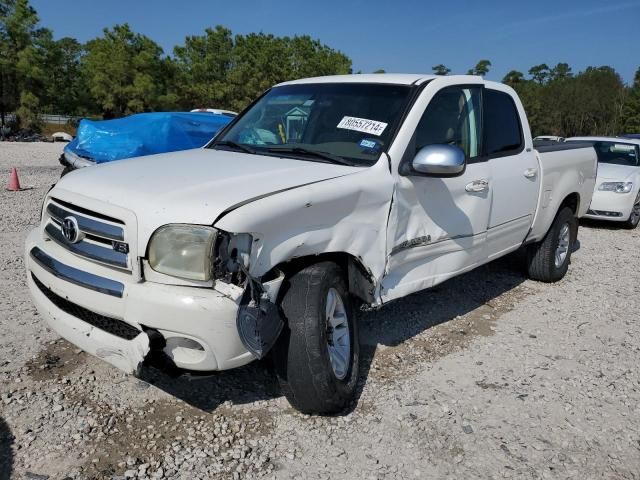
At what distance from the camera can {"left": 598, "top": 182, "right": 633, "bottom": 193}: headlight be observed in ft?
30.7

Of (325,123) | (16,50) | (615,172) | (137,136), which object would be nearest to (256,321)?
(325,123)

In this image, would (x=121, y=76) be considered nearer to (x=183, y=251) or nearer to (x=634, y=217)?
(x=634, y=217)

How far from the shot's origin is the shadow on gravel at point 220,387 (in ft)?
10.7

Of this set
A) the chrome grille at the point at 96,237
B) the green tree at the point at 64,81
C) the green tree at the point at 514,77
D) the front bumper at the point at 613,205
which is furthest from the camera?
the green tree at the point at 514,77

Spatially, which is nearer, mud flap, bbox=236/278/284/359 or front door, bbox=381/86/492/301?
mud flap, bbox=236/278/284/359

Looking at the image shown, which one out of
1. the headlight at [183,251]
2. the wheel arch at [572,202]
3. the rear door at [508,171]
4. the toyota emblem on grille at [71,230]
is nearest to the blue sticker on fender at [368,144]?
the rear door at [508,171]

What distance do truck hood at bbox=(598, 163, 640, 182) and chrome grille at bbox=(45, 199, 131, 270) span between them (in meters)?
9.03

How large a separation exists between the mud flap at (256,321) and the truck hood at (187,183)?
1.29 feet

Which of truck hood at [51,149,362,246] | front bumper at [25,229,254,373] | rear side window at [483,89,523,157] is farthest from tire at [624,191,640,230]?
front bumper at [25,229,254,373]

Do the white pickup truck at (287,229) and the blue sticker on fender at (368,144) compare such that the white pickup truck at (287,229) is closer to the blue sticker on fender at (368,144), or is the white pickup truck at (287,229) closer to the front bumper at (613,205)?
the blue sticker on fender at (368,144)

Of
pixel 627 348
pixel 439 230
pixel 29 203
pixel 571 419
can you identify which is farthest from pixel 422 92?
pixel 29 203

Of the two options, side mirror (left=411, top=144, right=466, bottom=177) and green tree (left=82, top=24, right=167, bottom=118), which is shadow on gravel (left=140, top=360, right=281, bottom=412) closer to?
side mirror (left=411, top=144, right=466, bottom=177)

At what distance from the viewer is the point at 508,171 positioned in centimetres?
450

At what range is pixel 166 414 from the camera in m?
3.09
